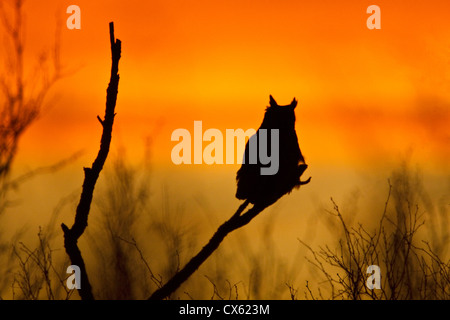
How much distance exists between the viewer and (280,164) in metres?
6.07

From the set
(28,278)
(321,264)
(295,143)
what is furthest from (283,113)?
(28,278)

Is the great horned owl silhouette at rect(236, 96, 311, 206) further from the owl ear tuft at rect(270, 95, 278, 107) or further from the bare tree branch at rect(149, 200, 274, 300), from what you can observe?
the bare tree branch at rect(149, 200, 274, 300)

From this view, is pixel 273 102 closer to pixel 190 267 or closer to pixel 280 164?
pixel 280 164

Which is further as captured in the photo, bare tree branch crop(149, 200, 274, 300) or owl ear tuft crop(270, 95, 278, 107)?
owl ear tuft crop(270, 95, 278, 107)

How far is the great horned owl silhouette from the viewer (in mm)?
5820

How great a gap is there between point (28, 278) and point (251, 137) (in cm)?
303

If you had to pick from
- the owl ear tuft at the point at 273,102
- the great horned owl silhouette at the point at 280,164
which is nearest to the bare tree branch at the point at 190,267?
the great horned owl silhouette at the point at 280,164

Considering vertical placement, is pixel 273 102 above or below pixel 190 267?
above

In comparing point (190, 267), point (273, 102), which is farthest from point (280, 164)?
point (190, 267)

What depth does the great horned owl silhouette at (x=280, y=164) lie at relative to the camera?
5820 mm

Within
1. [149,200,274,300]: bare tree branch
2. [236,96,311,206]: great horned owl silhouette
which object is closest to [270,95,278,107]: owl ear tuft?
[236,96,311,206]: great horned owl silhouette

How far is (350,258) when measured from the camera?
7305mm

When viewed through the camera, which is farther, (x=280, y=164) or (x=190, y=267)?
(x=280, y=164)
